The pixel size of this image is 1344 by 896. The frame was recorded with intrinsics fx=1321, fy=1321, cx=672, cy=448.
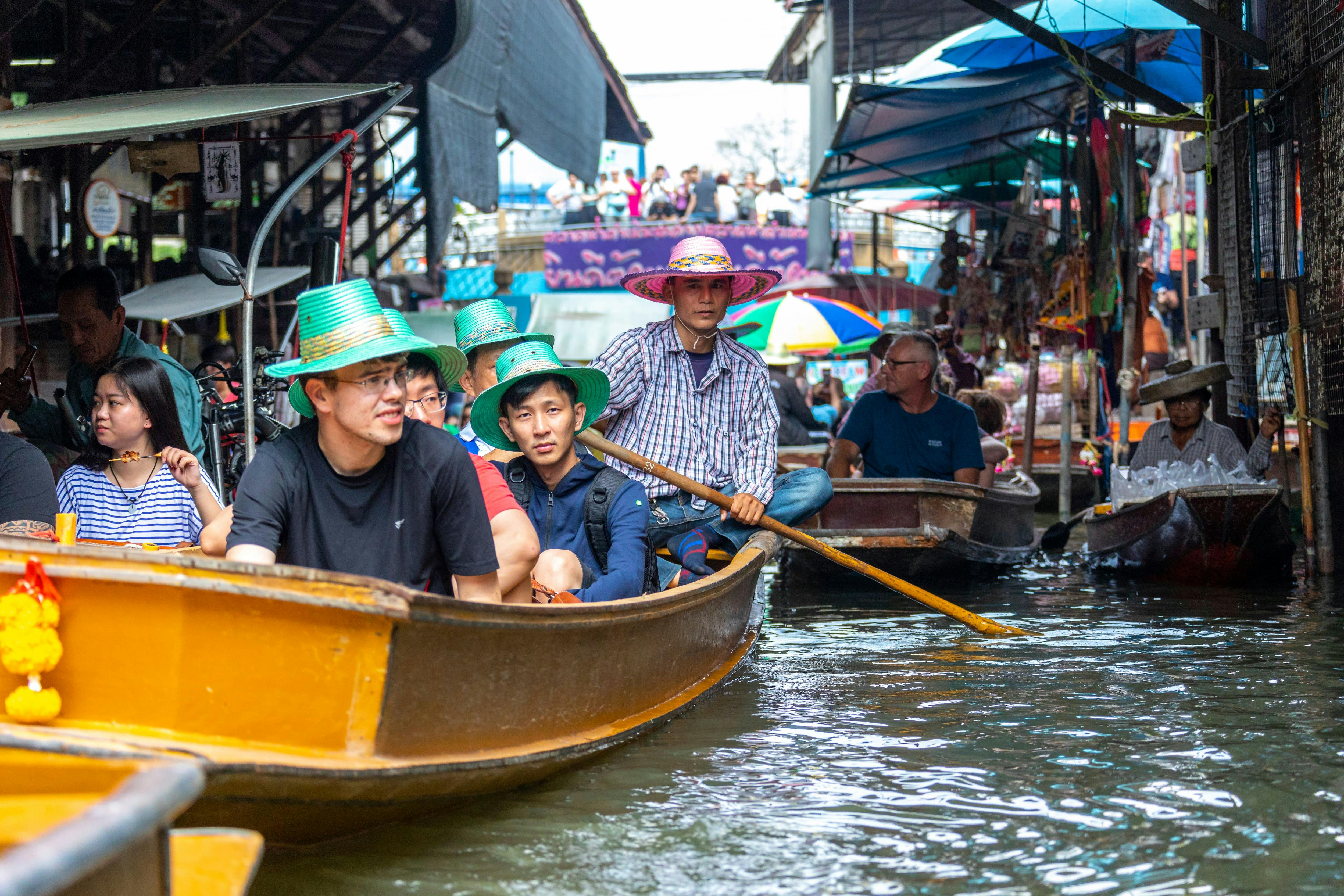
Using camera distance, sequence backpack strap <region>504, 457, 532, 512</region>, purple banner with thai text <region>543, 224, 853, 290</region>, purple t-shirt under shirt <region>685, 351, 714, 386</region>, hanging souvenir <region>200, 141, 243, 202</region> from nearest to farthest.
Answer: backpack strap <region>504, 457, 532, 512</region> < purple t-shirt under shirt <region>685, 351, 714, 386</region> < hanging souvenir <region>200, 141, 243, 202</region> < purple banner with thai text <region>543, 224, 853, 290</region>

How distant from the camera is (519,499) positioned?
4.73 m

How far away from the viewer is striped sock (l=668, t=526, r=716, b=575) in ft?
18.5

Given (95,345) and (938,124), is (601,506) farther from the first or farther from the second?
(938,124)

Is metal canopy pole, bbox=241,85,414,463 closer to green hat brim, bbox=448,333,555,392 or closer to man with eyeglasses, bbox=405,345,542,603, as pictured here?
green hat brim, bbox=448,333,555,392

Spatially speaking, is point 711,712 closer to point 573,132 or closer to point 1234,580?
point 1234,580

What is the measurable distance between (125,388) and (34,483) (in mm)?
437

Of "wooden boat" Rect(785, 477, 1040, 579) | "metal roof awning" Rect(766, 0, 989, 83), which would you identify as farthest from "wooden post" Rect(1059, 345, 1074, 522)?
"metal roof awning" Rect(766, 0, 989, 83)

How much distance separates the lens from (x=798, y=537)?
5.95 metres

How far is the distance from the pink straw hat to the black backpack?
121cm

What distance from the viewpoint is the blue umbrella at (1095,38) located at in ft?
29.6

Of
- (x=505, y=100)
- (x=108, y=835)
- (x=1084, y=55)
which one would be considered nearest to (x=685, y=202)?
(x=505, y=100)

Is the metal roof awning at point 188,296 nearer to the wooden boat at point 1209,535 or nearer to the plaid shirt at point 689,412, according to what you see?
the plaid shirt at point 689,412

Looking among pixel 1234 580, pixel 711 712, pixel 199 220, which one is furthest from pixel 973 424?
pixel 199 220

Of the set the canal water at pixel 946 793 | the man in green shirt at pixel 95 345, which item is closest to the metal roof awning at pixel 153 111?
the man in green shirt at pixel 95 345
